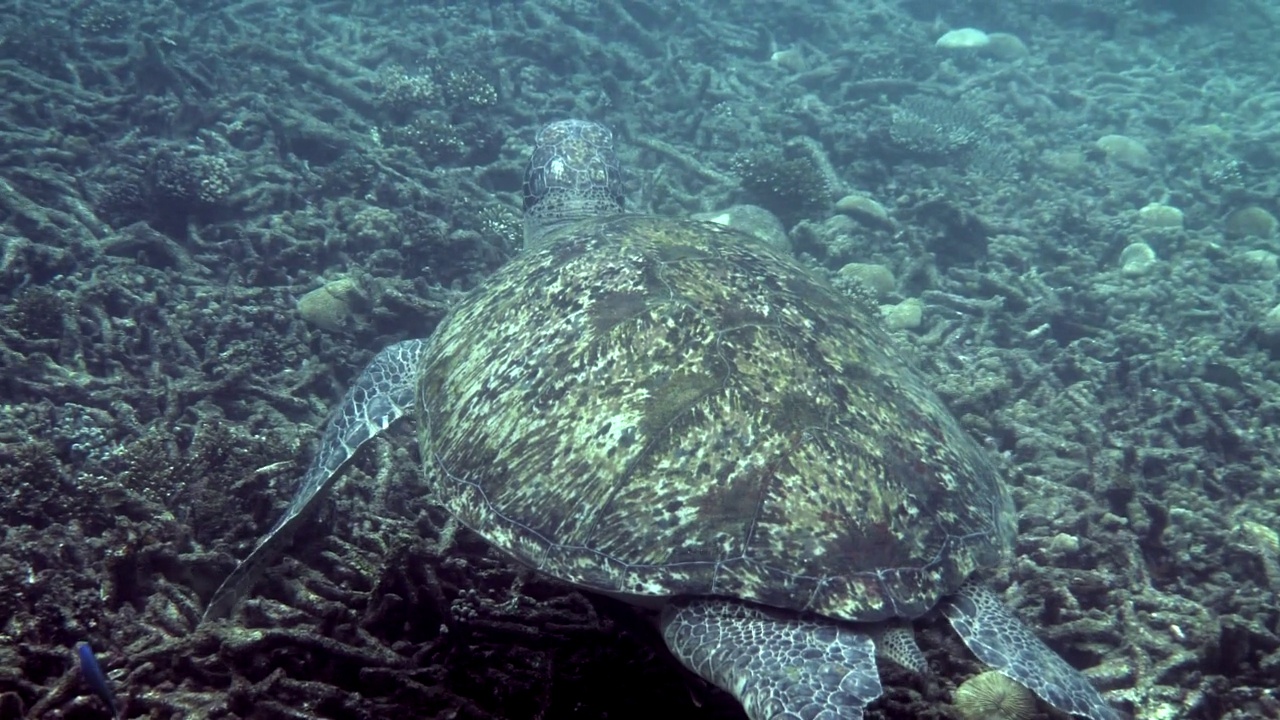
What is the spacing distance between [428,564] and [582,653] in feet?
3.08

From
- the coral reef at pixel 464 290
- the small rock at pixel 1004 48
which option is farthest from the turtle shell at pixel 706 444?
the small rock at pixel 1004 48

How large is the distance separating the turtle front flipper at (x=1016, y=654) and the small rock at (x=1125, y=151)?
11403 mm

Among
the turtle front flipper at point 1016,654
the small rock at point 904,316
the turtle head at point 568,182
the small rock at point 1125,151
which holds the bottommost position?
the turtle front flipper at point 1016,654

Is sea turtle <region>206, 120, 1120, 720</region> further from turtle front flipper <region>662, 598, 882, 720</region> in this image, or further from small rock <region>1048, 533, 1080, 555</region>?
small rock <region>1048, 533, 1080, 555</region>

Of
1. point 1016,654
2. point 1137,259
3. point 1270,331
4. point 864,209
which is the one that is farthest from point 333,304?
point 1137,259

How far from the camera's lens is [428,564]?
309 cm

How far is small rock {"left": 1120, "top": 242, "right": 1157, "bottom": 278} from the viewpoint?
723 centimetres

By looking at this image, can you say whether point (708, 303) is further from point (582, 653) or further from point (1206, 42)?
point (1206, 42)

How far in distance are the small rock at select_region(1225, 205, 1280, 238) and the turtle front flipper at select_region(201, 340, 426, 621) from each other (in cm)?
1099

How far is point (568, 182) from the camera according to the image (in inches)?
228

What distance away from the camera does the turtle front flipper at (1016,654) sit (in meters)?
2.26

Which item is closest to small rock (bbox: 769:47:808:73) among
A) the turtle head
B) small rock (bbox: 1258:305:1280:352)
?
the turtle head

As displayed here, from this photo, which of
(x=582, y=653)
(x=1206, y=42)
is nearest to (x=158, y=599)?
(x=582, y=653)

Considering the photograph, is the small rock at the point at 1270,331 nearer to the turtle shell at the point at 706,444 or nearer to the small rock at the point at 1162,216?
the small rock at the point at 1162,216
